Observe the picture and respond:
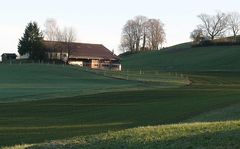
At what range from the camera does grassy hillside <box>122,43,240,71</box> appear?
13925cm

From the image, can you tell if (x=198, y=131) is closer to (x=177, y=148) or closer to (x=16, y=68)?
(x=177, y=148)

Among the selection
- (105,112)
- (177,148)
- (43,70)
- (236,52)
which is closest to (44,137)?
(177,148)

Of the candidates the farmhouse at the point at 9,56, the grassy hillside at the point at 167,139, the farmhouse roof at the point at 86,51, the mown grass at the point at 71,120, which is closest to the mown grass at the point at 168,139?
the grassy hillside at the point at 167,139

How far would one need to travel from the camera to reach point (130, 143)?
12.0 m

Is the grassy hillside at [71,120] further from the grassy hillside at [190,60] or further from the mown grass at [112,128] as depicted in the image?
the grassy hillside at [190,60]

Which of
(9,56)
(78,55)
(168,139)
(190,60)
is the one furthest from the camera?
(9,56)

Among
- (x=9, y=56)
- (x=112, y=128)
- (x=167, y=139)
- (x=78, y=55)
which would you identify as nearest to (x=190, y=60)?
(x=78, y=55)

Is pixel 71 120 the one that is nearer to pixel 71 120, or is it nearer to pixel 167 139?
pixel 71 120

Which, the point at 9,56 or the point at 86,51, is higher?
the point at 86,51

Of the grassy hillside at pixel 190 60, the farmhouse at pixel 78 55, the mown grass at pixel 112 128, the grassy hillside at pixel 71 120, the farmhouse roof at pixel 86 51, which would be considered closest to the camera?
the mown grass at pixel 112 128

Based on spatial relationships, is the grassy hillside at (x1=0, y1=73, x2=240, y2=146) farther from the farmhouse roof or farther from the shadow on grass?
the farmhouse roof

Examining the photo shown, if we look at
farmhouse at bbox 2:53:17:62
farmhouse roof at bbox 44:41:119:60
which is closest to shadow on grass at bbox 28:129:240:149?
farmhouse roof at bbox 44:41:119:60

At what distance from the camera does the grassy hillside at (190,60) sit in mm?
139250

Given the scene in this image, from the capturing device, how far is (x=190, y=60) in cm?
15238
